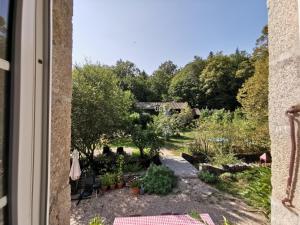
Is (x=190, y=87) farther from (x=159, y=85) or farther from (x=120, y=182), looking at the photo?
(x=120, y=182)

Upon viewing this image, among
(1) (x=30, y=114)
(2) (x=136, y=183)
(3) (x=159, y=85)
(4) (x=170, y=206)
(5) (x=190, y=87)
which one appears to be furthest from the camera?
(3) (x=159, y=85)

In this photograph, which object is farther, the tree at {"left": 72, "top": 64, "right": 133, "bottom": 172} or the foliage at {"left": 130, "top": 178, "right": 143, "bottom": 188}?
the tree at {"left": 72, "top": 64, "right": 133, "bottom": 172}

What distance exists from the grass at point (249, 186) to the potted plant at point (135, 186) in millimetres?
2490

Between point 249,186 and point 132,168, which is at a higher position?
point 249,186

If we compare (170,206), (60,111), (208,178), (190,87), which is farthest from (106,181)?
(190,87)

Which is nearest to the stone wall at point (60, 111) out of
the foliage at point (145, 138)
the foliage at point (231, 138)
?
the foliage at point (145, 138)

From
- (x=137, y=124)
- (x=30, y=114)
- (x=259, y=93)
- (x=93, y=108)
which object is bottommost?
(x=137, y=124)

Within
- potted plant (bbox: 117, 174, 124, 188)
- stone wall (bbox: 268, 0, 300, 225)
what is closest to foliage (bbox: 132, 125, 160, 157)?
potted plant (bbox: 117, 174, 124, 188)

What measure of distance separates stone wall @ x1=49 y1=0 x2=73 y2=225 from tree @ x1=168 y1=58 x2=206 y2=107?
27602 millimetres

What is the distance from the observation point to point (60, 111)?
46.1 inches

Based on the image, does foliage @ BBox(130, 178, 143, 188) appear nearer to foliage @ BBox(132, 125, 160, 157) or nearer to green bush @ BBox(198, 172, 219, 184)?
green bush @ BBox(198, 172, 219, 184)

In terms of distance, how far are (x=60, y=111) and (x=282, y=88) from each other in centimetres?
103

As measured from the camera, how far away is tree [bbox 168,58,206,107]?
95.5ft

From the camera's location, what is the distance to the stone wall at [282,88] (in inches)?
33.6
